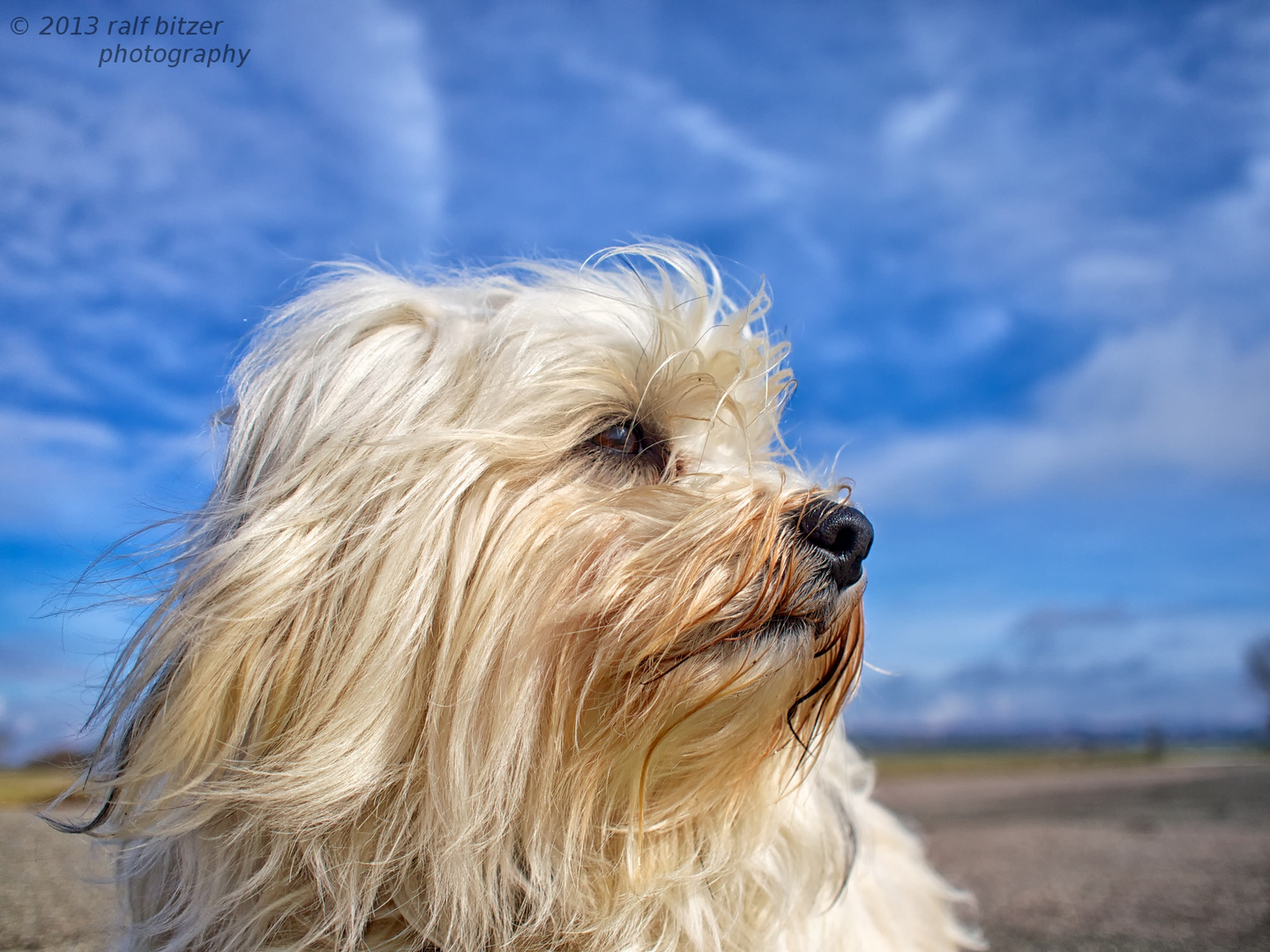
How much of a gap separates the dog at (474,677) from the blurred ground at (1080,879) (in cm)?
108

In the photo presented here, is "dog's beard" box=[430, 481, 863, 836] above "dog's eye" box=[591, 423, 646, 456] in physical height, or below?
below

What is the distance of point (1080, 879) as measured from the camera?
4602mm

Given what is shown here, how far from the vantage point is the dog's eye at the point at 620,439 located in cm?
227

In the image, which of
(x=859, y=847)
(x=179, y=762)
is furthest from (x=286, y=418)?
(x=859, y=847)

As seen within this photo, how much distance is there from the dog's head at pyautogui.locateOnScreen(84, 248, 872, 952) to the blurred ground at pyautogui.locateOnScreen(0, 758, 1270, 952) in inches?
45.4

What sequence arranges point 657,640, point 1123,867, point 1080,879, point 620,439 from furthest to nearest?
1. point 1123,867
2. point 1080,879
3. point 620,439
4. point 657,640

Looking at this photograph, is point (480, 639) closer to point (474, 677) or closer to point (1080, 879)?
point (474, 677)

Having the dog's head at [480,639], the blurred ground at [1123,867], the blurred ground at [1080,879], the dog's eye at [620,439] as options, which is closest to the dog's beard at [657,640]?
the dog's head at [480,639]

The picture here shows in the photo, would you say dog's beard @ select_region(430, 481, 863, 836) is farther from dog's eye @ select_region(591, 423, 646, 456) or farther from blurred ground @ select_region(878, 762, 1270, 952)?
blurred ground @ select_region(878, 762, 1270, 952)

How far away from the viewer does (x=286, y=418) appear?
220 cm

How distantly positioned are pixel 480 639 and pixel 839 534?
2.89 ft

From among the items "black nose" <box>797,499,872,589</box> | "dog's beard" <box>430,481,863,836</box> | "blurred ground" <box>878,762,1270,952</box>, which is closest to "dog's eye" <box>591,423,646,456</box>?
"dog's beard" <box>430,481,863,836</box>

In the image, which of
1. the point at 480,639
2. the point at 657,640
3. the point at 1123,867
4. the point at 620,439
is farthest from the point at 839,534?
the point at 1123,867

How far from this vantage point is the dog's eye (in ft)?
7.45
